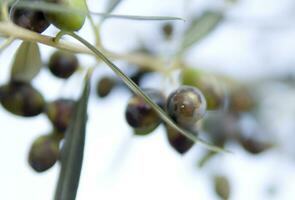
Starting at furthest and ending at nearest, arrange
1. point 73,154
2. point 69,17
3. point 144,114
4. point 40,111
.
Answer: point 40,111 < point 144,114 < point 73,154 < point 69,17

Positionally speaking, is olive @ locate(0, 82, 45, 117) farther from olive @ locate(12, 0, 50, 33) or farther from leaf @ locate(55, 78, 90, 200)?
olive @ locate(12, 0, 50, 33)

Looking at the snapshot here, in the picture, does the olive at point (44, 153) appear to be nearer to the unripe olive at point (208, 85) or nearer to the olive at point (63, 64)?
the olive at point (63, 64)

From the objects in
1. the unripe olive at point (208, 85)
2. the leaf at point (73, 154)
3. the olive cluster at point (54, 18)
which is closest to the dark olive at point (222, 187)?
the unripe olive at point (208, 85)

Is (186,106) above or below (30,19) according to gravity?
below

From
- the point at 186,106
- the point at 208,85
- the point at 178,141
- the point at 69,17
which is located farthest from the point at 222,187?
the point at 69,17

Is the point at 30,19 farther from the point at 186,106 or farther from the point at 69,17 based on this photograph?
the point at 186,106

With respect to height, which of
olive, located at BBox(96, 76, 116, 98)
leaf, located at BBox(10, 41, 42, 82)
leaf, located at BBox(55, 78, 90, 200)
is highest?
leaf, located at BBox(10, 41, 42, 82)

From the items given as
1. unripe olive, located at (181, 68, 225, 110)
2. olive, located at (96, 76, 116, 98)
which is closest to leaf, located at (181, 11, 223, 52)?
unripe olive, located at (181, 68, 225, 110)
